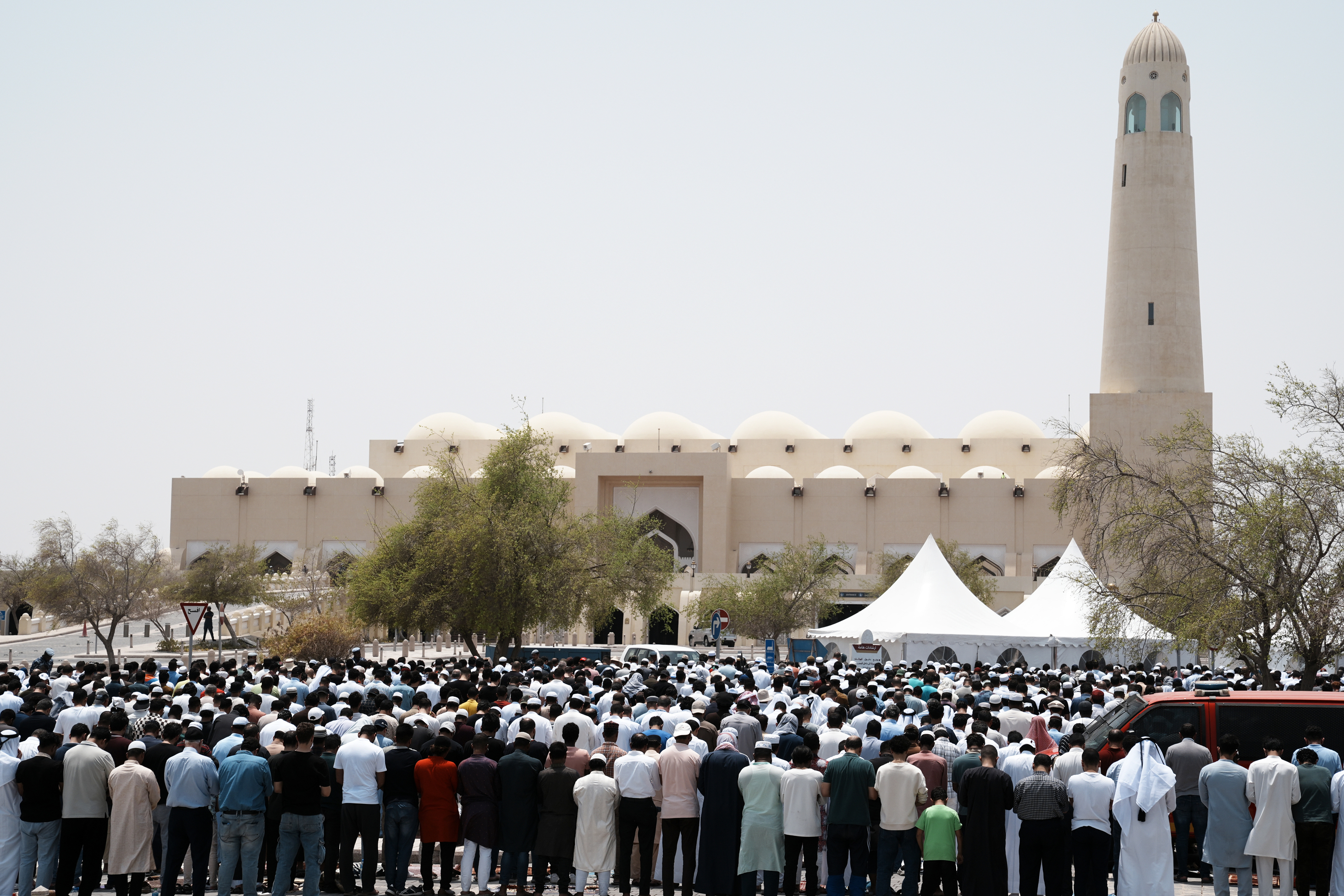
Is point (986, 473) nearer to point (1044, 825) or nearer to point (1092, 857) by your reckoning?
point (1092, 857)

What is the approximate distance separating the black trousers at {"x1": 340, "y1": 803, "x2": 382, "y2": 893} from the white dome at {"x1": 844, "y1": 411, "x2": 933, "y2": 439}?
5911 centimetres

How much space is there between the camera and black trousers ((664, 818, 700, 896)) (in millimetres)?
10039

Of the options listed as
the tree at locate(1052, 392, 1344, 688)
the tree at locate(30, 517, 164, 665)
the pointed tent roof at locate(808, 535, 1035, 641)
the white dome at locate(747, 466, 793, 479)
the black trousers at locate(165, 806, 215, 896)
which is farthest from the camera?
the white dome at locate(747, 466, 793, 479)

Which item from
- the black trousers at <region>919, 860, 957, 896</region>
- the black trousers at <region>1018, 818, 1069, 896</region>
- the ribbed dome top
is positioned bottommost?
the black trousers at <region>919, 860, 957, 896</region>

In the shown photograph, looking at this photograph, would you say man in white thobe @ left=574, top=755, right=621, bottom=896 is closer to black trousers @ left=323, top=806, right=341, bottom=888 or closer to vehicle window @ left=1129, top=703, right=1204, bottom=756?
black trousers @ left=323, top=806, right=341, bottom=888

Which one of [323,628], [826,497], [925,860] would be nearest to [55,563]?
[323,628]

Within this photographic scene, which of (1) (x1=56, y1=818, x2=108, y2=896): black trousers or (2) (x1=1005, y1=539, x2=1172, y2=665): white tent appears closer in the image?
(1) (x1=56, y1=818, x2=108, y2=896): black trousers

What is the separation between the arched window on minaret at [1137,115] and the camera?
4981 cm

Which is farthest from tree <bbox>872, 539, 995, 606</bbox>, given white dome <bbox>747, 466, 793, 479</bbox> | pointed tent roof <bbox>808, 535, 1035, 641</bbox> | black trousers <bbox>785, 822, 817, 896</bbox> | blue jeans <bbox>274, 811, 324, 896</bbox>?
blue jeans <bbox>274, 811, 324, 896</bbox>

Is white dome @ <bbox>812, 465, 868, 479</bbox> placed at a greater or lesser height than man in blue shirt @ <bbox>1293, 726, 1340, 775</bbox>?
greater

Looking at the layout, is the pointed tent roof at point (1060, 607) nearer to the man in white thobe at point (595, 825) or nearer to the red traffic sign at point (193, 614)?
the red traffic sign at point (193, 614)

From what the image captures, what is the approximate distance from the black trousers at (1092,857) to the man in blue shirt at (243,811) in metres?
5.51

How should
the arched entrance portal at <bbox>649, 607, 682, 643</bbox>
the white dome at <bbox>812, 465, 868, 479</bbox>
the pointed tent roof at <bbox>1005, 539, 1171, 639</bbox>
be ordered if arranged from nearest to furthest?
the pointed tent roof at <bbox>1005, 539, 1171, 639</bbox>
the arched entrance portal at <bbox>649, 607, 682, 643</bbox>
the white dome at <bbox>812, 465, 868, 479</bbox>

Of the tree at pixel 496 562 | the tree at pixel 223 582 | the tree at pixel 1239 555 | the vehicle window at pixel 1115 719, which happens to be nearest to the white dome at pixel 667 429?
the tree at pixel 223 582
